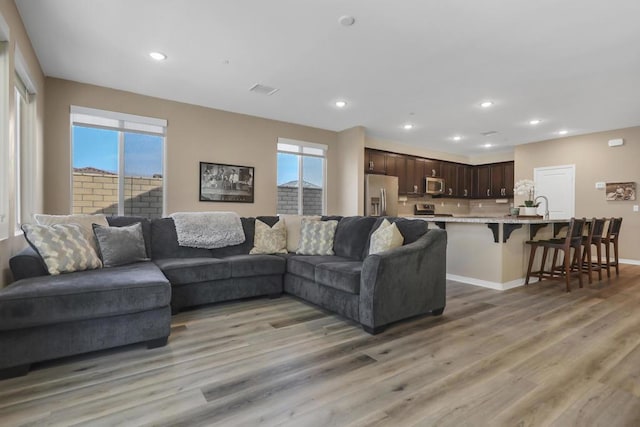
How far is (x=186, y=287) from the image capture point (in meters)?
3.06

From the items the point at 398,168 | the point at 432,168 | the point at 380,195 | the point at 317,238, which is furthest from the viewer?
the point at 432,168

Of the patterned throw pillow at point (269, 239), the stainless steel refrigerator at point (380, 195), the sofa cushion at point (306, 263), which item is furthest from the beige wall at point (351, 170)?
the sofa cushion at point (306, 263)

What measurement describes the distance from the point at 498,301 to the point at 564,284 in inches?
62.7

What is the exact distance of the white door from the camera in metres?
6.83

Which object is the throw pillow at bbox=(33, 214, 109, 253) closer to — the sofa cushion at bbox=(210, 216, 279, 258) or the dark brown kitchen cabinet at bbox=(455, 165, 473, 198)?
the sofa cushion at bbox=(210, 216, 279, 258)

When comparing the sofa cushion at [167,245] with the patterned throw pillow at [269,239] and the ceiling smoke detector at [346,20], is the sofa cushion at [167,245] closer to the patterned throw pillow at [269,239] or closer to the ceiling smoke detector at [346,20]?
the patterned throw pillow at [269,239]

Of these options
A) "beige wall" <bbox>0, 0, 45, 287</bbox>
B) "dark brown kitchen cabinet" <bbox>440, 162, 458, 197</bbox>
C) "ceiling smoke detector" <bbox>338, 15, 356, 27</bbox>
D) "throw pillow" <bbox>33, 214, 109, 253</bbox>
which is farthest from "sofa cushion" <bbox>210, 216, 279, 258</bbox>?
"dark brown kitchen cabinet" <bbox>440, 162, 458, 197</bbox>

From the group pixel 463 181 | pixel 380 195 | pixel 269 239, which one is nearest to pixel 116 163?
pixel 269 239

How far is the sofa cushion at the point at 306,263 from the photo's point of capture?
3.21 m

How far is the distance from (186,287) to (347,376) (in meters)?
1.87

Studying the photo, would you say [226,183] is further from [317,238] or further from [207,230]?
[317,238]

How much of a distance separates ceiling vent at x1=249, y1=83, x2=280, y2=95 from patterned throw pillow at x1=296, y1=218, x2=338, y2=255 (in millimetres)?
2004

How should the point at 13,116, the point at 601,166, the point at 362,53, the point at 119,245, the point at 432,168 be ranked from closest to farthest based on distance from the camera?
the point at 13,116 → the point at 119,245 → the point at 362,53 → the point at 601,166 → the point at 432,168

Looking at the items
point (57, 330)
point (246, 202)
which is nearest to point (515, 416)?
point (57, 330)
